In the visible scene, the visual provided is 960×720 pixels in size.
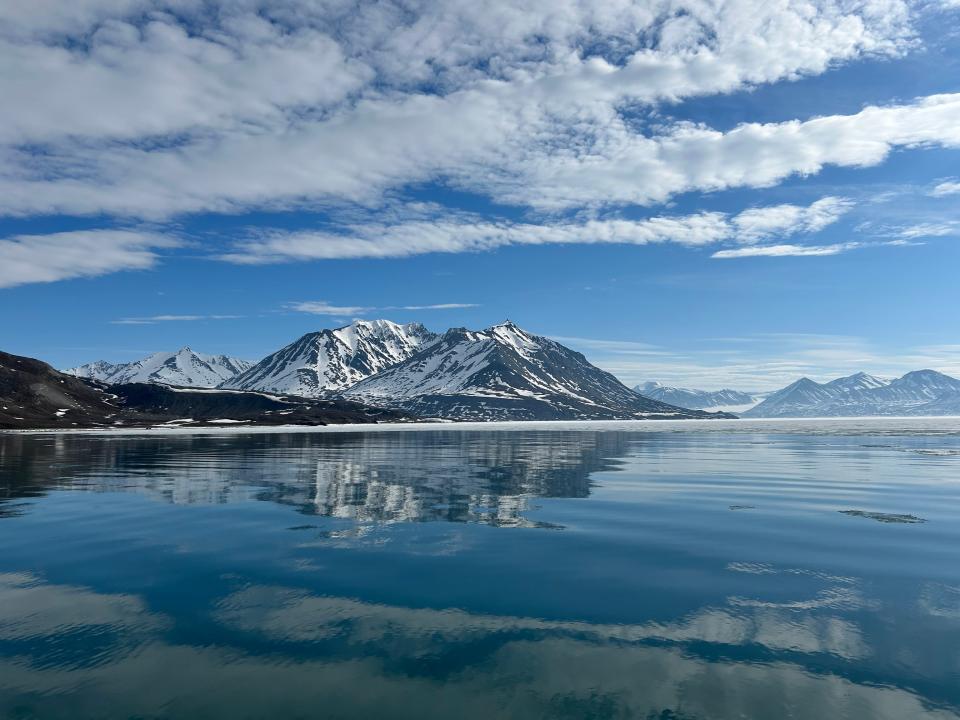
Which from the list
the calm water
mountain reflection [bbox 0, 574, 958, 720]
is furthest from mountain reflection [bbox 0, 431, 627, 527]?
mountain reflection [bbox 0, 574, 958, 720]

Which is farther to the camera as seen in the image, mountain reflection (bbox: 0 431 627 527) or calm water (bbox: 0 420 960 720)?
mountain reflection (bbox: 0 431 627 527)

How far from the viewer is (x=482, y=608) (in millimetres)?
17312

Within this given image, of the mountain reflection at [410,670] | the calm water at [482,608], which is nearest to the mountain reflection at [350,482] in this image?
the calm water at [482,608]

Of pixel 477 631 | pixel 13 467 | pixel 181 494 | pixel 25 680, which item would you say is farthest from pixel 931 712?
pixel 13 467

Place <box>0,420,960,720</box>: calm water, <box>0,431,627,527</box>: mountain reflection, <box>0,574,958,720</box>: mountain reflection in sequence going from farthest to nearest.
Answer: <box>0,431,627,527</box>: mountain reflection, <box>0,420,960,720</box>: calm water, <box>0,574,958,720</box>: mountain reflection

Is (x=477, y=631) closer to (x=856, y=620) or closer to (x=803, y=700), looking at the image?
(x=803, y=700)

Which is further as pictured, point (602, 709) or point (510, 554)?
point (510, 554)

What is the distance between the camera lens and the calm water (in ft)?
40.2

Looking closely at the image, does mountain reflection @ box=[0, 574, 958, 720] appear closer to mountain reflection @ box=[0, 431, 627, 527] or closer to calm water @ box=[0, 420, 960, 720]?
calm water @ box=[0, 420, 960, 720]

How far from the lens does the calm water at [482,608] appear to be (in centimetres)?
1226

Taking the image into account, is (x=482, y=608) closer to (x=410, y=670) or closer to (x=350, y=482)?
(x=410, y=670)

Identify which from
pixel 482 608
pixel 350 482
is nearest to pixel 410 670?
pixel 482 608

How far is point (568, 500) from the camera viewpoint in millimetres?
37469

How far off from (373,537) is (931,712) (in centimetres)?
1985
